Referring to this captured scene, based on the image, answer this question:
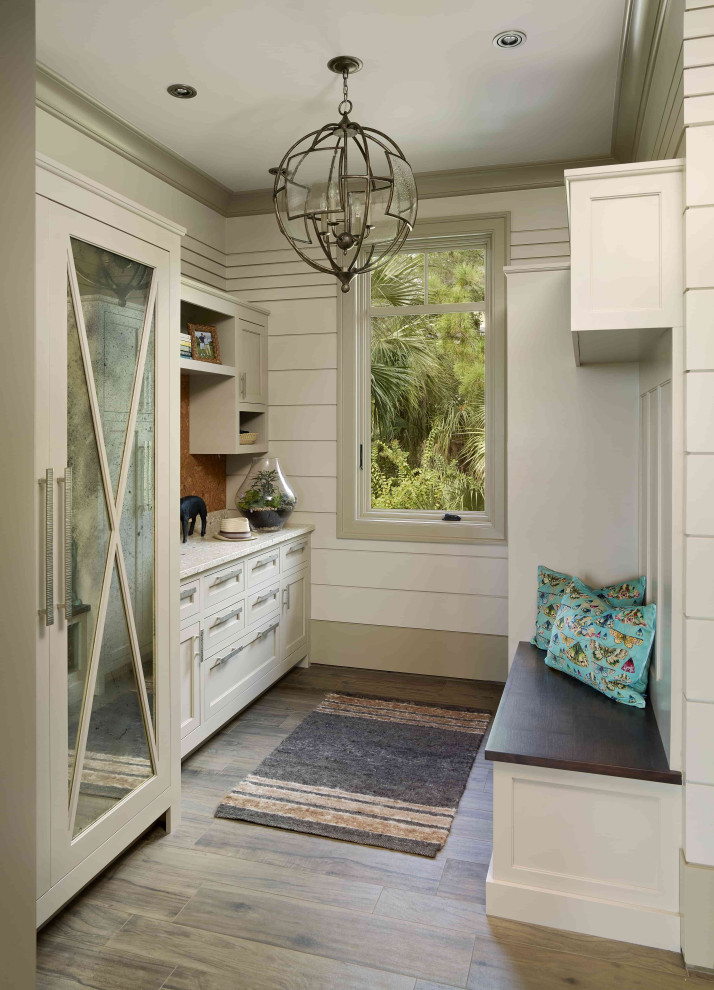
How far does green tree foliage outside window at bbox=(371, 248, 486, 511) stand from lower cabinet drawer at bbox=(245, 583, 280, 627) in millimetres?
891

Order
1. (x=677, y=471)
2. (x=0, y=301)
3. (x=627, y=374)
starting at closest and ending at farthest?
(x=0, y=301) < (x=677, y=471) < (x=627, y=374)

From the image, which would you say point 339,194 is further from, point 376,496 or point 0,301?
point 376,496

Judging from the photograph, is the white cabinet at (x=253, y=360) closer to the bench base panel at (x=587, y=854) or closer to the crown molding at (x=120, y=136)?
the crown molding at (x=120, y=136)

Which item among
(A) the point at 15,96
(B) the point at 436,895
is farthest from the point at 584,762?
(A) the point at 15,96

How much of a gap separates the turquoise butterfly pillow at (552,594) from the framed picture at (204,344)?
6.56 feet

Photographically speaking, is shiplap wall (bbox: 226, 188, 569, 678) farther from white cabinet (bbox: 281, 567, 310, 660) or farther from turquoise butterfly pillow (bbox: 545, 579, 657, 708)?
turquoise butterfly pillow (bbox: 545, 579, 657, 708)

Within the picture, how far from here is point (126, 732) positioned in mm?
2256

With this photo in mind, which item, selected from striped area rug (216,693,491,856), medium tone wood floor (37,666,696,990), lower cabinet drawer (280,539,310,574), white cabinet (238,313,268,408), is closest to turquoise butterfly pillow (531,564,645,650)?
striped area rug (216,693,491,856)

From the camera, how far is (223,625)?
3250mm

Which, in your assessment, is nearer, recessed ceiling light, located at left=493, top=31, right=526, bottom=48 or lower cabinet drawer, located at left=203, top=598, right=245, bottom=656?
recessed ceiling light, located at left=493, top=31, right=526, bottom=48

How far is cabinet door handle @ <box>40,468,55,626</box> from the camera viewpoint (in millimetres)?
1854

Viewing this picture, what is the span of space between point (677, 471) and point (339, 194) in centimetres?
141

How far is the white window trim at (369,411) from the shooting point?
4004 mm

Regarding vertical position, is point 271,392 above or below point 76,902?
above
